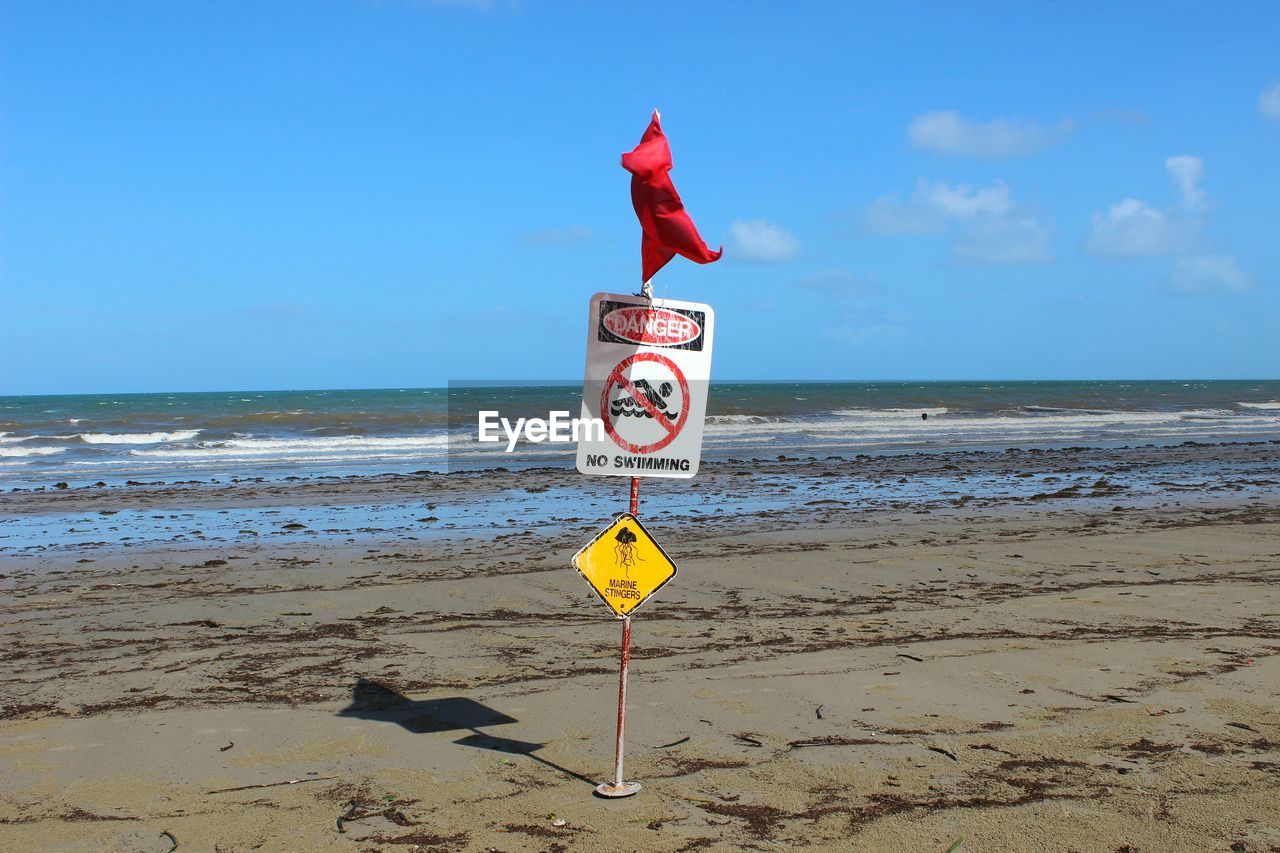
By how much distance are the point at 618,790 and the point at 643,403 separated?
1586 mm

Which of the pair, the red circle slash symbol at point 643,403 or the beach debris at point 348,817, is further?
the red circle slash symbol at point 643,403

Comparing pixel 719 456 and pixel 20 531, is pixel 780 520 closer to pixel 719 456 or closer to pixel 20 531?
pixel 20 531

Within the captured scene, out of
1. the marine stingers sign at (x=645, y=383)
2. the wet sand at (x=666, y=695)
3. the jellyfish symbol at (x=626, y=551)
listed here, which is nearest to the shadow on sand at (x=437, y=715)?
the wet sand at (x=666, y=695)

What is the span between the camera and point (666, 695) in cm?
529

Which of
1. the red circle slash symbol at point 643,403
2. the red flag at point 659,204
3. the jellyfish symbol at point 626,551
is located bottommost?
the jellyfish symbol at point 626,551

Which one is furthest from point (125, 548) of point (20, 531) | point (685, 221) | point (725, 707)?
point (685, 221)

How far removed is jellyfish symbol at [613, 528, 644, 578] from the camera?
13.8 ft

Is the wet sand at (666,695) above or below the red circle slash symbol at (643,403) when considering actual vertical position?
below

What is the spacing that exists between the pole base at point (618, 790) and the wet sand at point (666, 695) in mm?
63

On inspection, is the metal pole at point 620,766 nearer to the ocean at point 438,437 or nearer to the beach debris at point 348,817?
the beach debris at point 348,817

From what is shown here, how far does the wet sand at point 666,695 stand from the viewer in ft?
12.4

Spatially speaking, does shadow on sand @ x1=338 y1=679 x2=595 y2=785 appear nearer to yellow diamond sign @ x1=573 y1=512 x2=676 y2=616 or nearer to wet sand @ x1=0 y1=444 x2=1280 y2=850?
wet sand @ x1=0 y1=444 x2=1280 y2=850

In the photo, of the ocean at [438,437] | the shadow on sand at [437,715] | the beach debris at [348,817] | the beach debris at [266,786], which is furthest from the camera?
the ocean at [438,437]

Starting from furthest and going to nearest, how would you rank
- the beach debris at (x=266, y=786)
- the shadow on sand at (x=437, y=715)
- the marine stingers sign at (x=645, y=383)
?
the shadow on sand at (x=437, y=715), the beach debris at (x=266, y=786), the marine stingers sign at (x=645, y=383)
